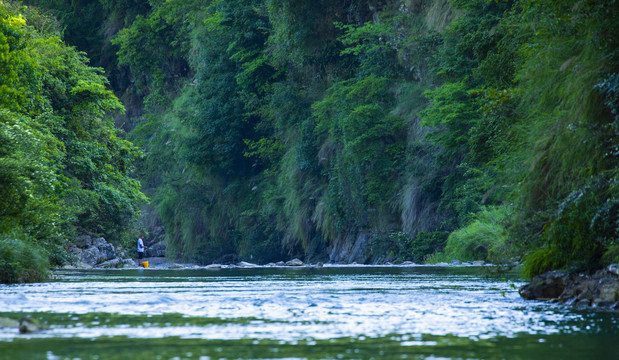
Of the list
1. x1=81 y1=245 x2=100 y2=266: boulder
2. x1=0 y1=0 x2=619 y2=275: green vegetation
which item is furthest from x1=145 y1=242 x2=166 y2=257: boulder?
x1=81 y1=245 x2=100 y2=266: boulder

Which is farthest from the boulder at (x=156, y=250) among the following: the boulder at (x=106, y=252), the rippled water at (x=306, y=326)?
the rippled water at (x=306, y=326)

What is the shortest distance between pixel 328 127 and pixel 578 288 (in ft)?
93.7

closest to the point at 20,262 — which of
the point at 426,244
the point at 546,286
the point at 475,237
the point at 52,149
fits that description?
the point at 52,149

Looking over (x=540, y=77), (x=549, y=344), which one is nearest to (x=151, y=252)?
(x=540, y=77)

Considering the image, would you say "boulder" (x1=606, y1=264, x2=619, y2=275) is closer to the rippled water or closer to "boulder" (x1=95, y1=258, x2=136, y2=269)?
the rippled water

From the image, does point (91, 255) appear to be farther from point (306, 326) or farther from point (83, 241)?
point (306, 326)

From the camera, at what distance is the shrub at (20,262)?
18359 millimetres

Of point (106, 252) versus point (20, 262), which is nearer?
point (20, 262)

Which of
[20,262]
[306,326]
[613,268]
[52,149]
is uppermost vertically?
[52,149]

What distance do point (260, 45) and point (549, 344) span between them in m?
40.9

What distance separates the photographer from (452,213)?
33.5 m

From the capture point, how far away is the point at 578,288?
475 inches

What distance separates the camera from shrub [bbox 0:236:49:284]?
18.4 meters

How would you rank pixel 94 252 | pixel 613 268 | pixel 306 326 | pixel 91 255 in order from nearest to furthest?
1. pixel 306 326
2. pixel 613 268
3. pixel 91 255
4. pixel 94 252
